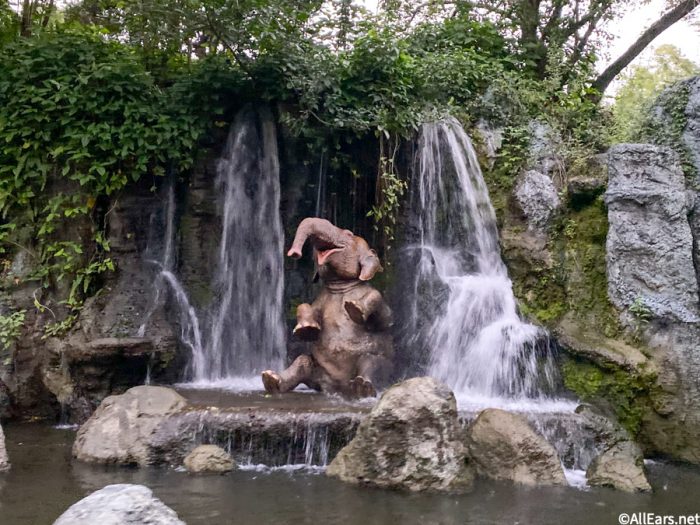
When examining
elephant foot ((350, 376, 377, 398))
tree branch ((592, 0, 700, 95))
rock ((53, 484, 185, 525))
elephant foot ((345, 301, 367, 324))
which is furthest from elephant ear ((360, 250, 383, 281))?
tree branch ((592, 0, 700, 95))

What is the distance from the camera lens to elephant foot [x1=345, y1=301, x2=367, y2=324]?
7070 mm

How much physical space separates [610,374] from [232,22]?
5.60 metres

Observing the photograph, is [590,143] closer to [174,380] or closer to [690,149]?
[690,149]

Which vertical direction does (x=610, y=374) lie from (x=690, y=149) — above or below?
below

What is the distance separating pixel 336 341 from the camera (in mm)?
7223

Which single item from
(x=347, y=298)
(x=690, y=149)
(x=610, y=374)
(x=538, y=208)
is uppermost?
(x=690, y=149)

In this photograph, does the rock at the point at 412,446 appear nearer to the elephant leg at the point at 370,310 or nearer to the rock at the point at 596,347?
the elephant leg at the point at 370,310

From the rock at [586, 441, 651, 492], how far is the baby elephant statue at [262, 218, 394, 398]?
7.25 feet

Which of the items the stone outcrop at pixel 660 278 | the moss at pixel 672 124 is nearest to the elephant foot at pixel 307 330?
the stone outcrop at pixel 660 278

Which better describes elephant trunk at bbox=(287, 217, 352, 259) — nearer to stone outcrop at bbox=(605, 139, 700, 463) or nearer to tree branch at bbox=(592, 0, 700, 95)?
stone outcrop at bbox=(605, 139, 700, 463)

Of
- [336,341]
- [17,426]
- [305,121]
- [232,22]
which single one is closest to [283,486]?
[336,341]

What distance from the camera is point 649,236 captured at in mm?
7051

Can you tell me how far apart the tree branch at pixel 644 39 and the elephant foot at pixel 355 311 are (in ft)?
19.7

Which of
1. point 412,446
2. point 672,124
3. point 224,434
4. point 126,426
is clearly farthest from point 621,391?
point 126,426
